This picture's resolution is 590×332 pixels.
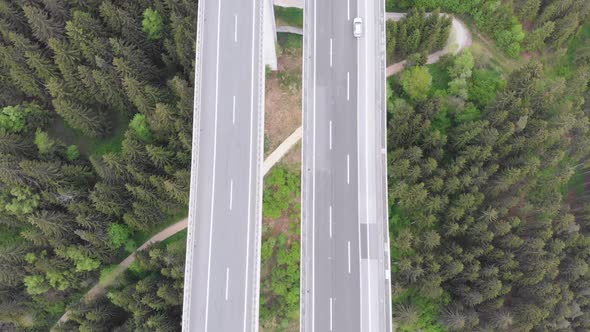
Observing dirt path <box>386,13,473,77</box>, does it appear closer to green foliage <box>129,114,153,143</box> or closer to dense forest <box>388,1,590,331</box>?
dense forest <box>388,1,590,331</box>

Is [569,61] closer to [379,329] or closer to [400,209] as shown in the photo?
[400,209]

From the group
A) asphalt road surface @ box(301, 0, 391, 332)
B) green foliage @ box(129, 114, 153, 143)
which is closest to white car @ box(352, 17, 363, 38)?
asphalt road surface @ box(301, 0, 391, 332)

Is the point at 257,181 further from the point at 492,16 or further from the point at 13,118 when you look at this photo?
the point at 492,16

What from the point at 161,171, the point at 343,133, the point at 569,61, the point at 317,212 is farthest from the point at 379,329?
the point at 569,61

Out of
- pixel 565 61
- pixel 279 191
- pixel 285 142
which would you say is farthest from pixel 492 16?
pixel 279 191

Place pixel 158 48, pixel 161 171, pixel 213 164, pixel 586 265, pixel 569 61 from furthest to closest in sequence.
→ 1. pixel 569 61
2. pixel 158 48
3. pixel 161 171
4. pixel 586 265
5. pixel 213 164

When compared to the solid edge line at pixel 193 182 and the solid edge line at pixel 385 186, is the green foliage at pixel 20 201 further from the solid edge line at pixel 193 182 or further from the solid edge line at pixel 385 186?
the solid edge line at pixel 385 186
